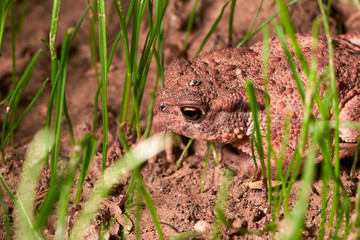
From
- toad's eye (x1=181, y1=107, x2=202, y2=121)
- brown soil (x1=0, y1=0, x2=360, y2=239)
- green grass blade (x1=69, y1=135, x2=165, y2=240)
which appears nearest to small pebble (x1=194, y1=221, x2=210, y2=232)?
brown soil (x1=0, y1=0, x2=360, y2=239)

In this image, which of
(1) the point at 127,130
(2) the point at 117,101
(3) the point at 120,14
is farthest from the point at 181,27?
(3) the point at 120,14

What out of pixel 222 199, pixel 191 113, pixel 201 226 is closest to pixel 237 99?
pixel 191 113

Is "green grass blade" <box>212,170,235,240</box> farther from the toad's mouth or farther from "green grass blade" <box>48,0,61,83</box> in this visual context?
"green grass blade" <box>48,0,61,83</box>

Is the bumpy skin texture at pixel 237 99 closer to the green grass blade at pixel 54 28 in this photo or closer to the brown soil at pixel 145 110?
the brown soil at pixel 145 110

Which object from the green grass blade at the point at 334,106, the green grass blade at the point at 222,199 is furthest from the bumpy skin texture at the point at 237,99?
the green grass blade at the point at 334,106

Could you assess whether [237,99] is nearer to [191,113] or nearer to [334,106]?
[191,113]

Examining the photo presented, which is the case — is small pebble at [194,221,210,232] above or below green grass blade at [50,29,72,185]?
below
